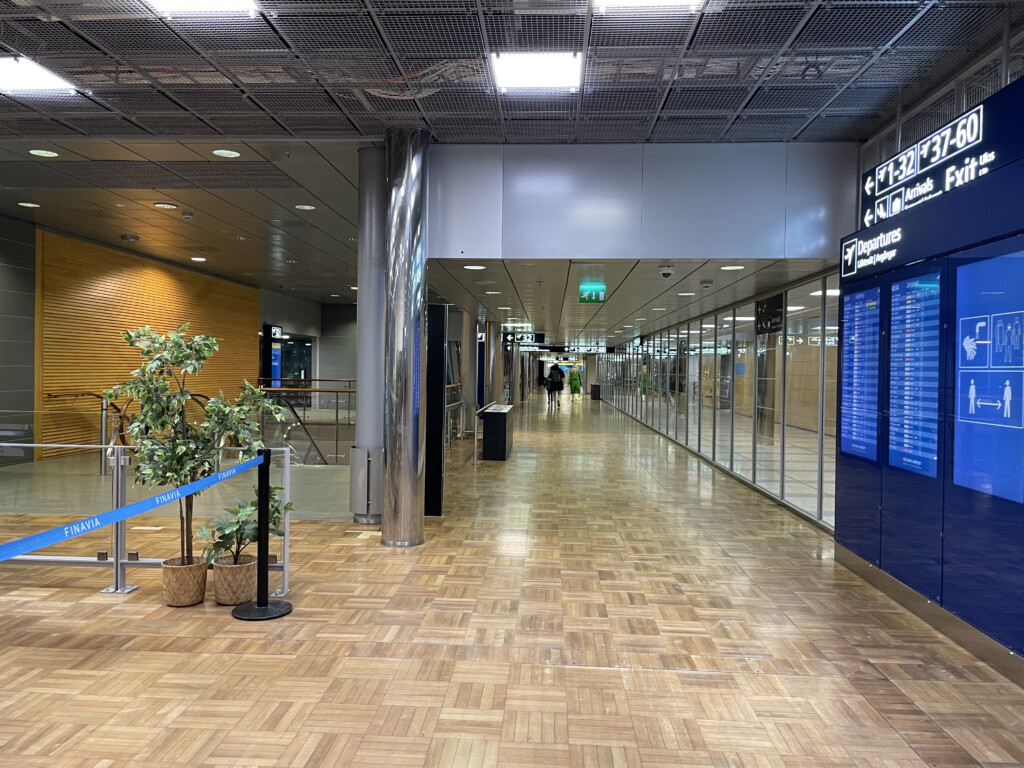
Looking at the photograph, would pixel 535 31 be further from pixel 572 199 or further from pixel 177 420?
pixel 177 420

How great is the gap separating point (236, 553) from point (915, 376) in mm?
4253

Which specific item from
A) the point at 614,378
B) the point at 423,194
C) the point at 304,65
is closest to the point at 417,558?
the point at 423,194

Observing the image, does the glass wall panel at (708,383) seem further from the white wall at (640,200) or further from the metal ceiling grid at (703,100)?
the metal ceiling grid at (703,100)

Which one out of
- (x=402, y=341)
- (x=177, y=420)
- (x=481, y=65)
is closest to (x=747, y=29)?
(x=481, y=65)

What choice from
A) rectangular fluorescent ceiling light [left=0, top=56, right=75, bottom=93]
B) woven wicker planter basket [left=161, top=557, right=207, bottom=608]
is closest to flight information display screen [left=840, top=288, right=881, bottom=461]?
woven wicker planter basket [left=161, top=557, right=207, bottom=608]

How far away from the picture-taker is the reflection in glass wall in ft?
21.9

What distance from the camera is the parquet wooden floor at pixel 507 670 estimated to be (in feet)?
8.58

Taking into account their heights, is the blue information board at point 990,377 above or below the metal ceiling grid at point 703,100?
below

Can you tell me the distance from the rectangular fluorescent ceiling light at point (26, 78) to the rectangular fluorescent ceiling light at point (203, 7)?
1.37 m

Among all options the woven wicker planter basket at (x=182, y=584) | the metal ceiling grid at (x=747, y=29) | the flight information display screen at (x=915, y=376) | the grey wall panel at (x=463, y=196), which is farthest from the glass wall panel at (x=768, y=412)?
the woven wicker planter basket at (x=182, y=584)

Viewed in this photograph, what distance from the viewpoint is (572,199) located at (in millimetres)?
6023

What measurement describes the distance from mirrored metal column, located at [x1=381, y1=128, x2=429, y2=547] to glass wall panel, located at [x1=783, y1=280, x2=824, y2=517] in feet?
13.0

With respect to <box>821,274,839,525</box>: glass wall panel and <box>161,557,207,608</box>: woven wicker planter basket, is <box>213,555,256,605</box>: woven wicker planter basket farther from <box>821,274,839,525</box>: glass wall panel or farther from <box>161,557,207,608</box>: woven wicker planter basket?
<box>821,274,839,525</box>: glass wall panel

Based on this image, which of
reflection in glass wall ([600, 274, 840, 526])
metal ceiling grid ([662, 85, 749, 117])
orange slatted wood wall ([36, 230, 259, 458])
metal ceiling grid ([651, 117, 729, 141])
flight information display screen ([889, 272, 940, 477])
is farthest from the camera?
orange slatted wood wall ([36, 230, 259, 458])
